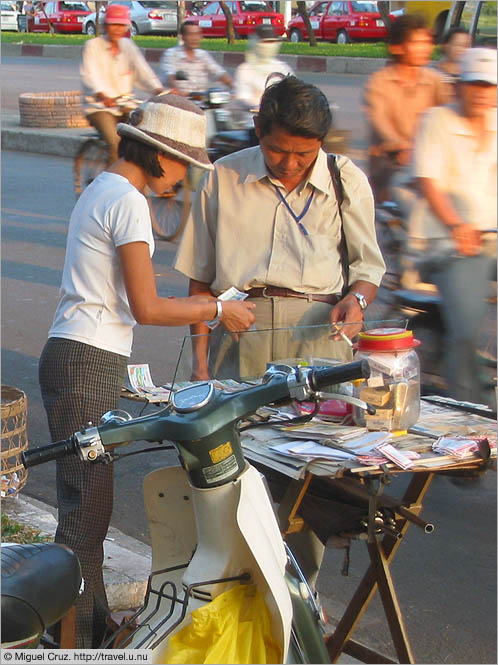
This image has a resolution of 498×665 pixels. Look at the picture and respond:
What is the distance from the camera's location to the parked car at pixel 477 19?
10.8 m

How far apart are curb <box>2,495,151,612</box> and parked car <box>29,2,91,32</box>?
3527 cm

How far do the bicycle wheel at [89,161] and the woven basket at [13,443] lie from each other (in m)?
7.09

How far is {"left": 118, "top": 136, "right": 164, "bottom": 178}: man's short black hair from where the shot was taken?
3.03 m

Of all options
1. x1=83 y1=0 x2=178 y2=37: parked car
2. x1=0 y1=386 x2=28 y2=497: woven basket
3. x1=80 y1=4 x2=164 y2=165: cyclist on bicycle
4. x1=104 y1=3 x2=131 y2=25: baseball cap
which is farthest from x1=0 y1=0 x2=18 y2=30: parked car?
x1=0 y1=386 x2=28 y2=497: woven basket

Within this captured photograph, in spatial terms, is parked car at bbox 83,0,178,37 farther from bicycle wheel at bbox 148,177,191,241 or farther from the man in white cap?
the man in white cap

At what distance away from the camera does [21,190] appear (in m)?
13.0

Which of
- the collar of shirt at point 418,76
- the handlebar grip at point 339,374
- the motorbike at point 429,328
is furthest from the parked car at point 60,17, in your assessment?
the handlebar grip at point 339,374

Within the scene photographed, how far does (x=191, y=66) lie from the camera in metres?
12.0

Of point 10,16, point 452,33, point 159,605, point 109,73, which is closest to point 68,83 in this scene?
point 109,73

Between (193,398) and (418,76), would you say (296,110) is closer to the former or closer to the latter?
(193,398)

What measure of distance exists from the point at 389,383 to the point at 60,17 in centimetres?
3749

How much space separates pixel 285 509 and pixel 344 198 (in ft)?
4.01

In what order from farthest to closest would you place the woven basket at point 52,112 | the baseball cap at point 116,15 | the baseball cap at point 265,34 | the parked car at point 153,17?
the parked car at point 153,17 → the woven basket at point 52,112 → the baseball cap at point 116,15 → the baseball cap at point 265,34

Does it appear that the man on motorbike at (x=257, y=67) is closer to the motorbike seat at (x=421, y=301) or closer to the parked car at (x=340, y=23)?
the motorbike seat at (x=421, y=301)
